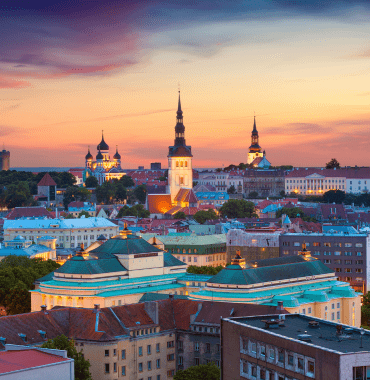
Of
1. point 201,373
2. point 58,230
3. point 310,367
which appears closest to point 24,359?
point 201,373

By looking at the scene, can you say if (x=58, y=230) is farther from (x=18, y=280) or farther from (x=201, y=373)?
(x=201, y=373)

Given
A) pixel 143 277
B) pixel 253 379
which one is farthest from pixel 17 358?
pixel 143 277

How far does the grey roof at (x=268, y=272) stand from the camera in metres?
75.2

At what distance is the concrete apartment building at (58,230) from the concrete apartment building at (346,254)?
185 feet

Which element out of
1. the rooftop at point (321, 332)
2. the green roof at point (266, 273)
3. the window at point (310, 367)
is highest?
the rooftop at point (321, 332)

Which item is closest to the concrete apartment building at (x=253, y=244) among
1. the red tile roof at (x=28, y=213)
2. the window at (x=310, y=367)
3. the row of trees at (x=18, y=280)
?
the row of trees at (x=18, y=280)

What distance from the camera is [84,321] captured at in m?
64.3

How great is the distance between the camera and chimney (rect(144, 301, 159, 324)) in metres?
66.6

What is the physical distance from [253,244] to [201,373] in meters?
65.4

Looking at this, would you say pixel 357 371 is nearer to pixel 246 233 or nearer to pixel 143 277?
pixel 143 277

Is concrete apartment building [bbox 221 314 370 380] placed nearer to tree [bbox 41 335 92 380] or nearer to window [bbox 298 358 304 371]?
window [bbox 298 358 304 371]

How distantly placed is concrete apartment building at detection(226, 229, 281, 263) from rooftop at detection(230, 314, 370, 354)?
229 feet

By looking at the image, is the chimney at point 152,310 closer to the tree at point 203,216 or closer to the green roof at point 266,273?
the green roof at point 266,273

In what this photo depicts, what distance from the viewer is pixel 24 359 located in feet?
159
